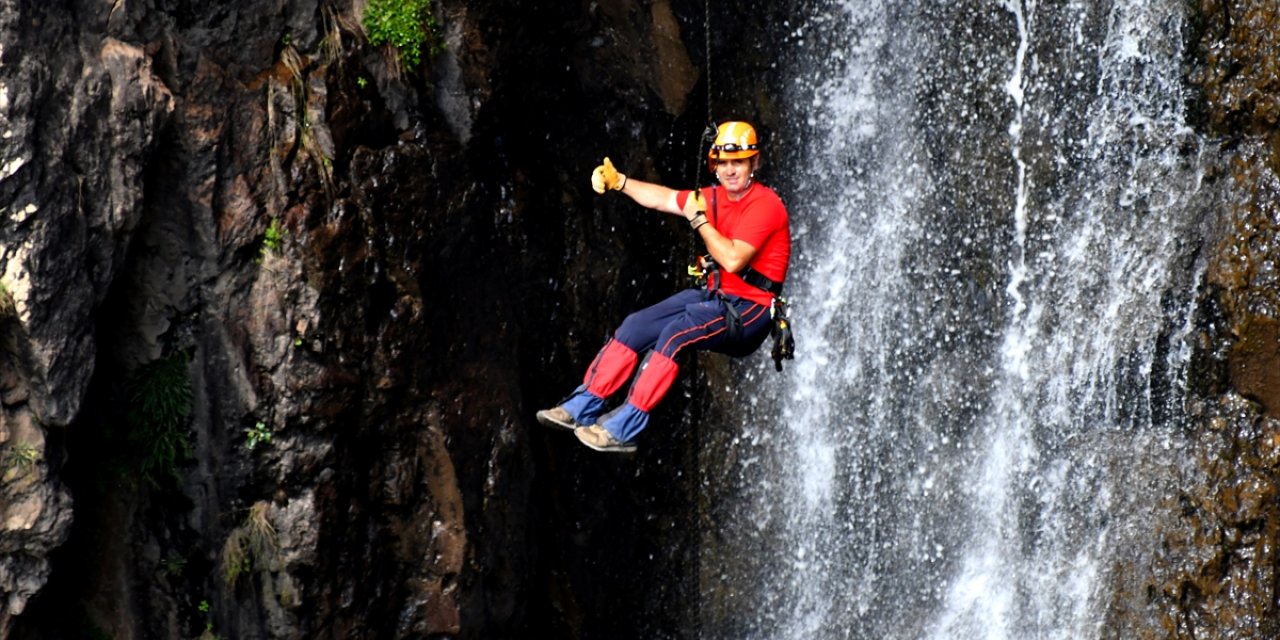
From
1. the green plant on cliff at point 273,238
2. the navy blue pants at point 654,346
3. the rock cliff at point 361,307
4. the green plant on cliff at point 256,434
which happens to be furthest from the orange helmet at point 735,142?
the green plant on cliff at point 256,434

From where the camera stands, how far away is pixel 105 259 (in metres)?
7.75

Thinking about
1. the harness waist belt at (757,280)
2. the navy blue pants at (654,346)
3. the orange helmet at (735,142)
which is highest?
the orange helmet at (735,142)

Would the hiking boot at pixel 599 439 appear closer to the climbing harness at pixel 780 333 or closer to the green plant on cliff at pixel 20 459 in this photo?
the climbing harness at pixel 780 333

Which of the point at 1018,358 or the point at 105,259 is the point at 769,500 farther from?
the point at 105,259

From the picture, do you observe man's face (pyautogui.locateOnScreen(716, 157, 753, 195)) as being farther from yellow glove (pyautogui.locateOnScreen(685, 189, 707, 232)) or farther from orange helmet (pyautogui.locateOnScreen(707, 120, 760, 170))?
yellow glove (pyautogui.locateOnScreen(685, 189, 707, 232))

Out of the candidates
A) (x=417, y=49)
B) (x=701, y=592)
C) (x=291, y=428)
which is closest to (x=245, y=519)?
(x=291, y=428)

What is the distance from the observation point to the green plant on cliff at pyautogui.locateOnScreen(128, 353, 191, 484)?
8.39m

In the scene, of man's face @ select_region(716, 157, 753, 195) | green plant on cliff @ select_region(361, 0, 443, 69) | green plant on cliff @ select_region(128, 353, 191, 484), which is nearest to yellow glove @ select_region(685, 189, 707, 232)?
man's face @ select_region(716, 157, 753, 195)

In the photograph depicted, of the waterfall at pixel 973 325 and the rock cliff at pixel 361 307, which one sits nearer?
the rock cliff at pixel 361 307

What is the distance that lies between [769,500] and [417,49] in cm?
442

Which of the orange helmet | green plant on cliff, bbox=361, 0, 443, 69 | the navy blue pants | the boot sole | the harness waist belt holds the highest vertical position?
green plant on cliff, bbox=361, 0, 443, 69

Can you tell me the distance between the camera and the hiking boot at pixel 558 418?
7.50 meters

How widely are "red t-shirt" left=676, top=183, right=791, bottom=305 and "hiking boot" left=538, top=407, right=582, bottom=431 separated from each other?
3.50 feet

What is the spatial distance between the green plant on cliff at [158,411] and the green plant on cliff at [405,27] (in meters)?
2.18
